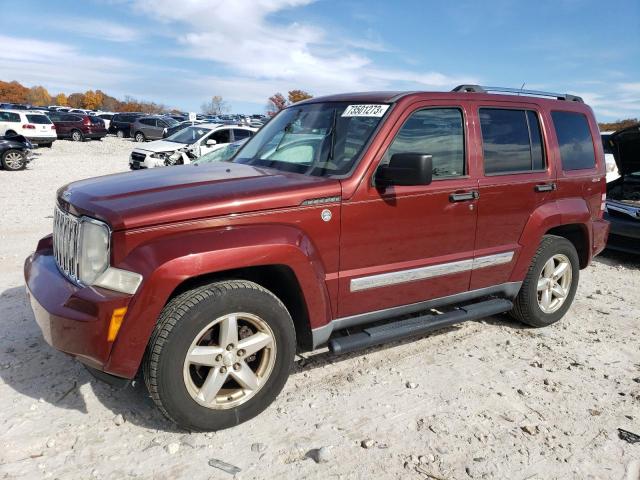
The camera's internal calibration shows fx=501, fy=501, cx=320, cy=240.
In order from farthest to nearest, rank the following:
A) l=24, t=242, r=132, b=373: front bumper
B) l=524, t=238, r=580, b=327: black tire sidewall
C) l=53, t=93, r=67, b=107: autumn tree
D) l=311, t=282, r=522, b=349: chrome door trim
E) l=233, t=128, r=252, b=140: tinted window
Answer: l=53, t=93, r=67, b=107: autumn tree, l=233, t=128, r=252, b=140: tinted window, l=524, t=238, r=580, b=327: black tire sidewall, l=311, t=282, r=522, b=349: chrome door trim, l=24, t=242, r=132, b=373: front bumper

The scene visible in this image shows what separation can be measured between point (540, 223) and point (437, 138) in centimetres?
129

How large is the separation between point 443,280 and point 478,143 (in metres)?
1.08

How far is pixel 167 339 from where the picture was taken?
263 centimetres

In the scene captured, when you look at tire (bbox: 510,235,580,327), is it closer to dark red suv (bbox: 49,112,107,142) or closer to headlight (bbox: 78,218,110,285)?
headlight (bbox: 78,218,110,285)

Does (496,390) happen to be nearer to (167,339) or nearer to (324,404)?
(324,404)

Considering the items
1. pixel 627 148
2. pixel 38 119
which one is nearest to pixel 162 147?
pixel 38 119

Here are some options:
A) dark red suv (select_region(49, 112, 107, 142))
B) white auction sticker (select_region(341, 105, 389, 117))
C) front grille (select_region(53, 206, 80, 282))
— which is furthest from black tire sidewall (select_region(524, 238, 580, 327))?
dark red suv (select_region(49, 112, 107, 142))

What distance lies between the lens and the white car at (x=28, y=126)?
22.2 metres

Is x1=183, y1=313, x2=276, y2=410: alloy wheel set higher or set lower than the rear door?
lower

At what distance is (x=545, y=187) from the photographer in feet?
13.7

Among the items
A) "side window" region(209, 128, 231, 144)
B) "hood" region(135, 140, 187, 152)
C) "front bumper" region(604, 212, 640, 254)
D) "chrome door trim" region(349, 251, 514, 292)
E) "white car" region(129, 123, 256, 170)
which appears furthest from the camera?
"side window" region(209, 128, 231, 144)

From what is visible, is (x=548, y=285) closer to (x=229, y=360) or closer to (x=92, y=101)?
(x=229, y=360)

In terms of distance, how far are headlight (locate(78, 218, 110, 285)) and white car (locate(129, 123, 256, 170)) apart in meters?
11.2

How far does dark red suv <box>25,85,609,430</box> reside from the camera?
103 inches
